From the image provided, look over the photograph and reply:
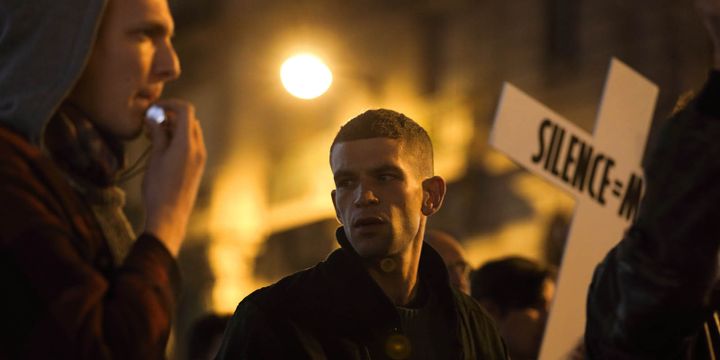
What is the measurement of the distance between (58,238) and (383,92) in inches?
551

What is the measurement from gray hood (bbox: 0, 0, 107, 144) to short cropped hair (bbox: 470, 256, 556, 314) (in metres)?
2.28

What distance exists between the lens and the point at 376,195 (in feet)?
8.34

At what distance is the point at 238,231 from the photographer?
19344 millimetres

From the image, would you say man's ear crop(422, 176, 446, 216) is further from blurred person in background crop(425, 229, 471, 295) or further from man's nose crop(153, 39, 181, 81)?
blurred person in background crop(425, 229, 471, 295)

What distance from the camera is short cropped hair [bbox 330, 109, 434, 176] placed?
258 cm

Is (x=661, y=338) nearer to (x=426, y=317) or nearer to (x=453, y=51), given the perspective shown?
(x=426, y=317)

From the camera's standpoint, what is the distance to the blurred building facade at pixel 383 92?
1446 centimetres

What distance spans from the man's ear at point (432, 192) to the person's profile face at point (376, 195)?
0.03m

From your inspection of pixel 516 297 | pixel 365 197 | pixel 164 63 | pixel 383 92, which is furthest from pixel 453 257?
pixel 383 92

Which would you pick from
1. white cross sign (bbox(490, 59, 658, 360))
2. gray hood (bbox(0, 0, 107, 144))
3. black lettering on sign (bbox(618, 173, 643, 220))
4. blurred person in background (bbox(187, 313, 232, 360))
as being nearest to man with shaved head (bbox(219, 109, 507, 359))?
gray hood (bbox(0, 0, 107, 144))

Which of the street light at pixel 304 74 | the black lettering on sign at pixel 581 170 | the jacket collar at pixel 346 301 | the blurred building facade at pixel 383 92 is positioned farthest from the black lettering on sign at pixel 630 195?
the blurred building facade at pixel 383 92

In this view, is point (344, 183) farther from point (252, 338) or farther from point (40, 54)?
point (40, 54)

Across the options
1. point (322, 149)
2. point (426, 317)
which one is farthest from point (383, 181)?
A: point (322, 149)

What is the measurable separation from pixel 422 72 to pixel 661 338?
14.6 metres
